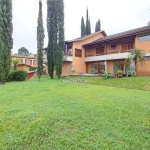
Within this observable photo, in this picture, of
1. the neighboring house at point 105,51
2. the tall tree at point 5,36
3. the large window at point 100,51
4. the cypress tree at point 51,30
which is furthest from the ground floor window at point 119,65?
the tall tree at point 5,36

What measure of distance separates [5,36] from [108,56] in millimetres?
14825

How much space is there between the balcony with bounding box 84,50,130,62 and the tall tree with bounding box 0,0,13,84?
14.0 meters

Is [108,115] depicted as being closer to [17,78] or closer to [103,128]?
[103,128]

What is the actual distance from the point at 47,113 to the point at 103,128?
184 centimetres

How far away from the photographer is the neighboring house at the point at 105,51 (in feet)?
60.9

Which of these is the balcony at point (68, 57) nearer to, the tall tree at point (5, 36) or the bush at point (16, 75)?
the bush at point (16, 75)

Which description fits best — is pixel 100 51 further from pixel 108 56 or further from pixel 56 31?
pixel 56 31

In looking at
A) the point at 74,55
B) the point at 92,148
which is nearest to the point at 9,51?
the point at 74,55

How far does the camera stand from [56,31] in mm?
19703

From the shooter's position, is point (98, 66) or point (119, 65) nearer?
point (119, 65)

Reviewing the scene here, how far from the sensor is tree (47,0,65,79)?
19.5 metres

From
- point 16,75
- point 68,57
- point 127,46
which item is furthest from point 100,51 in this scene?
point 16,75

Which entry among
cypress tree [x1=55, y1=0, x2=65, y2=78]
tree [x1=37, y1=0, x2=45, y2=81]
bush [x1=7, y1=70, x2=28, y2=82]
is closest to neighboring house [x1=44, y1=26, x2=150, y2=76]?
cypress tree [x1=55, y1=0, x2=65, y2=78]

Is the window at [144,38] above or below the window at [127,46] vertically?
above
